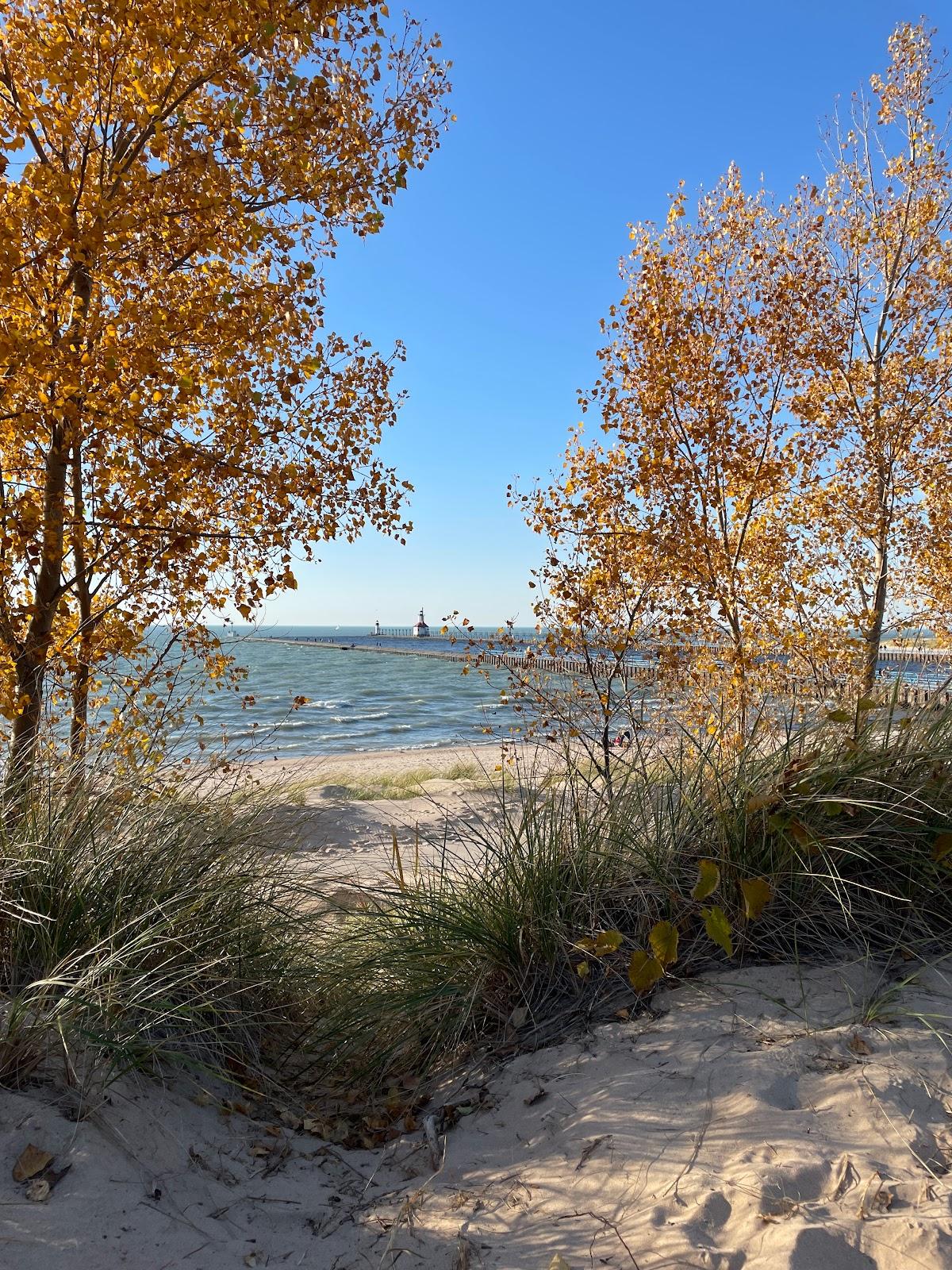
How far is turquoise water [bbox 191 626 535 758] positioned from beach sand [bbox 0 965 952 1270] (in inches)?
98.1

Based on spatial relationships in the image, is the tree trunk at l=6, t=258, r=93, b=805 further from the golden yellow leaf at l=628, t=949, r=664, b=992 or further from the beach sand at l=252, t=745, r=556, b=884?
the golden yellow leaf at l=628, t=949, r=664, b=992

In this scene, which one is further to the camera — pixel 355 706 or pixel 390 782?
pixel 355 706

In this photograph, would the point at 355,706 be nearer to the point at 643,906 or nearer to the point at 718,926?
the point at 643,906

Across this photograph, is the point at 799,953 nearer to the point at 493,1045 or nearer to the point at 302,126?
the point at 493,1045

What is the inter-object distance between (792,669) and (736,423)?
2.61 meters

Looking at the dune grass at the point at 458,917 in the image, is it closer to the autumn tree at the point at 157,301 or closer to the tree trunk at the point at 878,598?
the autumn tree at the point at 157,301

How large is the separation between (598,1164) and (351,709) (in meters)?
34.7

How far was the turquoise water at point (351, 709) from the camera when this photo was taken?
9.09 m

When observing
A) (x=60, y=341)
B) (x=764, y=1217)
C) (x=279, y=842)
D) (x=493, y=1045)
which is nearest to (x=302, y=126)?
(x=60, y=341)

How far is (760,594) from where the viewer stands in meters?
9.00

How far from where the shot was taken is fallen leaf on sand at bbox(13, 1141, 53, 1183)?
2393 millimetres

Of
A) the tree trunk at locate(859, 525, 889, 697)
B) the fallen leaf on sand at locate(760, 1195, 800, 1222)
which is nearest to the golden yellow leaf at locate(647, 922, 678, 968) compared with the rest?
the fallen leaf on sand at locate(760, 1195, 800, 1222)

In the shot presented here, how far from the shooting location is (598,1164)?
245 cm

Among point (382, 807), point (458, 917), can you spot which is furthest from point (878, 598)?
point (458, 917)
